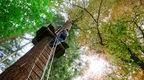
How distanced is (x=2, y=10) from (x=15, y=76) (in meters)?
13.9

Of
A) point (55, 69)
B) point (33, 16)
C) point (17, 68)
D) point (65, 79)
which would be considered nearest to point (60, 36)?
point (17, 68)

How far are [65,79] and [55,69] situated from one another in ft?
4.43

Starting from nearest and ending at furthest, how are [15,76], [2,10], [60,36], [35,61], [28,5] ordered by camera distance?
[15,76] < [35,61] < [60,36] < [2,10] < [28,5]

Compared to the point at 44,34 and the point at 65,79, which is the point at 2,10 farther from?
the point at 44,34

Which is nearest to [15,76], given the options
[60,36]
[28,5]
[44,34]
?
[44,34]

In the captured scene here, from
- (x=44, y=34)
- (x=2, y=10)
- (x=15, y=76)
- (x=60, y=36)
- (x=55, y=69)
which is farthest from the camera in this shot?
(x=2, y=10)

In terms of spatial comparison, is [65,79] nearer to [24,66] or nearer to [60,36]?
[60,36]

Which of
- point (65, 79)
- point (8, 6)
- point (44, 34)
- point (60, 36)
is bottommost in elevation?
point (65, 79)

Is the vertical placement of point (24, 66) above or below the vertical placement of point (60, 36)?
above

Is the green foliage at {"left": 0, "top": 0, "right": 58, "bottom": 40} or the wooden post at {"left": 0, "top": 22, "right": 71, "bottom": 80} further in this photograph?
the green foliage at {"left": 0, "top": 0, "right": 58, "bottom": 40}

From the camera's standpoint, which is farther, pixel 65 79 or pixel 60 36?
pixel 65 79

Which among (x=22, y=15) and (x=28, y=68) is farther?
(x=22, y=15)

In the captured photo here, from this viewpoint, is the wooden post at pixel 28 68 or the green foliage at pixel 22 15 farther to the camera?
the green foliage at pixel 22 15

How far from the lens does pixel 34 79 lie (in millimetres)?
4789
